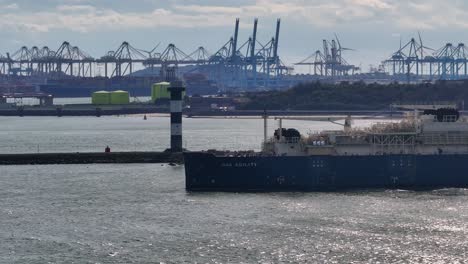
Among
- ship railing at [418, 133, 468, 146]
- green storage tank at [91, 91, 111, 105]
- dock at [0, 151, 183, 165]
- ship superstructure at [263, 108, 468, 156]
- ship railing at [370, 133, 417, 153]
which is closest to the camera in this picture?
ship superstructure at [263, 108, 468, 156]

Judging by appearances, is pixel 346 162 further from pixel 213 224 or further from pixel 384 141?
pixel 213 224

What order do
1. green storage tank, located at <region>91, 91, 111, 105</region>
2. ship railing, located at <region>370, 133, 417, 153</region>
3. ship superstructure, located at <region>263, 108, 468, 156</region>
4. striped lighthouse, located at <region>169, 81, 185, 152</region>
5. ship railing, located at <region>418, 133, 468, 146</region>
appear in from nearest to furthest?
ship superstructure, located at <region>263, 108, 468, 156</region> < ship railing, located at <region>370, 133, 417, 153</region> < ship railing, located at <region>418, 133, 468, 146</region> < striped lighthouse, located at <region>169, 81, 185, 152</region> < green storage tank, located at <region>91, 91, 111, 105</region>

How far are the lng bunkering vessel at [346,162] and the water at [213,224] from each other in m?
1.04

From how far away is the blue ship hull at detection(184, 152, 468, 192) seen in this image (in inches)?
1828

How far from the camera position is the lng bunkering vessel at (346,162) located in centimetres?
4650

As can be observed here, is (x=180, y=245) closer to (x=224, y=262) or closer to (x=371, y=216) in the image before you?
(x=224, y=262)

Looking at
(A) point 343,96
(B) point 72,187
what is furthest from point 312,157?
(A) point 343,96

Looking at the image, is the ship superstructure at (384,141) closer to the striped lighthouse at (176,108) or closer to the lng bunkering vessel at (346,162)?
the lng bunkering vessel at (346,162)

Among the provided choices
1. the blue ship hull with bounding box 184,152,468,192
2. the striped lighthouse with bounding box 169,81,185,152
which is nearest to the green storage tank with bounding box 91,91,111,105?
the striped lighthouse with bounding box 169,81,185,152

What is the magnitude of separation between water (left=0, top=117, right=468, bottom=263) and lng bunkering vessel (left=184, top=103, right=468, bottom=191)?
1.04m

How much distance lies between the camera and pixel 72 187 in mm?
49719

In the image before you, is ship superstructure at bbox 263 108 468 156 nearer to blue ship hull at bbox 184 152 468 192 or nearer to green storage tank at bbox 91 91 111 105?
blue ship hull at bbox 184 152 468 192

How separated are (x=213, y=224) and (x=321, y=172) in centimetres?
991

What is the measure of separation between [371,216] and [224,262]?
8.94 m
